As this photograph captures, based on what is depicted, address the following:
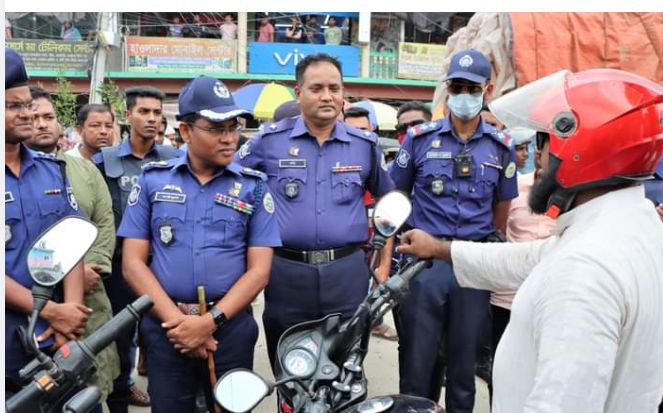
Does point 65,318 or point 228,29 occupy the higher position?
point 228,29

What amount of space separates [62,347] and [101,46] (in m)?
12.7

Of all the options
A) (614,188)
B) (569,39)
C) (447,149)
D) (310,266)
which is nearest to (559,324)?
(614,188)

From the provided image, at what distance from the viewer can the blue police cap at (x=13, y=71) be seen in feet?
7.71

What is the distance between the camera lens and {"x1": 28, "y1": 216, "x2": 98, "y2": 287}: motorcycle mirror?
1.47m

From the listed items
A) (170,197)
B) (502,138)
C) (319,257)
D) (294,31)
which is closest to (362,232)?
(319,257)

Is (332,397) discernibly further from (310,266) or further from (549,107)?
(310,266)

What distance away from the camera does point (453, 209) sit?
Answer: 10.3 ft

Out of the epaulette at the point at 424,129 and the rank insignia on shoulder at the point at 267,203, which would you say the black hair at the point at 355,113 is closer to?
the epaulette at the point at 424,129

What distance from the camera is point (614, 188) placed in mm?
1389

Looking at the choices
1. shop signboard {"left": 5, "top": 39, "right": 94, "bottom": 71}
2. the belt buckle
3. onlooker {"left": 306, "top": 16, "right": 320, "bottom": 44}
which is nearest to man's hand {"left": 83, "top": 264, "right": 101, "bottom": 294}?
the belt buckle

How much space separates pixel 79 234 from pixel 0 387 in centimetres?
41

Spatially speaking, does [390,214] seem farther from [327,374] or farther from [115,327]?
[115,327]

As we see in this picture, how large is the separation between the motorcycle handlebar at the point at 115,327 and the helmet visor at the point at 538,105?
3.38 feet

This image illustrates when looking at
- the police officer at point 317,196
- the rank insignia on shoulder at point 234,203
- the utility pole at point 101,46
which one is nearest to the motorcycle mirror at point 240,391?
the rank insignia on shoulder at point 234,203
